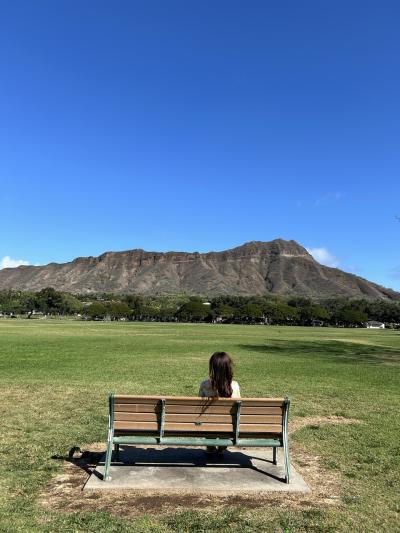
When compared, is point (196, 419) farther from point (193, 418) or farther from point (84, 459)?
point (84, 459)

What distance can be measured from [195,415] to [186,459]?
128cm

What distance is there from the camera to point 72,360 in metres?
23.1

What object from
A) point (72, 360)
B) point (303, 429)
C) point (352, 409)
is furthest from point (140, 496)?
point (72, 360)

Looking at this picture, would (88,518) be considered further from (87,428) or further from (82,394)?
(82,394)

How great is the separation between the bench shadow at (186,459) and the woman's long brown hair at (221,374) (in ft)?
3.61

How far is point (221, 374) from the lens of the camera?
721cm

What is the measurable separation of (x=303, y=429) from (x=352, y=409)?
2793 millimetres

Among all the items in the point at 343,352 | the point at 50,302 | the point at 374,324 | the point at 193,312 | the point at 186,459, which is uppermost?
the point at 50,302

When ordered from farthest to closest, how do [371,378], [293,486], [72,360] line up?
[72,360] < [371,378] < [293,486]

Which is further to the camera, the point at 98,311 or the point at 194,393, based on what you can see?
the point at 98,311

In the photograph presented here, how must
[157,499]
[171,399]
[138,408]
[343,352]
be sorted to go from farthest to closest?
[343,352]
[138,408]
[171,399]
[157,499]

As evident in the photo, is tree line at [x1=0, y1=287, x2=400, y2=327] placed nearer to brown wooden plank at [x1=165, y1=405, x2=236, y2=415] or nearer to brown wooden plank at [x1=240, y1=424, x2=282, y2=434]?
brown wooden plank at [x1=240, y1=424, x2=282, y2=434]

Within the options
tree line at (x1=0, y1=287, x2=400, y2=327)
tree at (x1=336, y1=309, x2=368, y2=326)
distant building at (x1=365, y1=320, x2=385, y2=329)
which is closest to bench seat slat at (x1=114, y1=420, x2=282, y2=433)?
tree line at (x1=0, y1=287, x2=400, y2=327)

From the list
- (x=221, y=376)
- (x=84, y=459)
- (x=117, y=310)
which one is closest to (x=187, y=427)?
(x=221, y=376)
